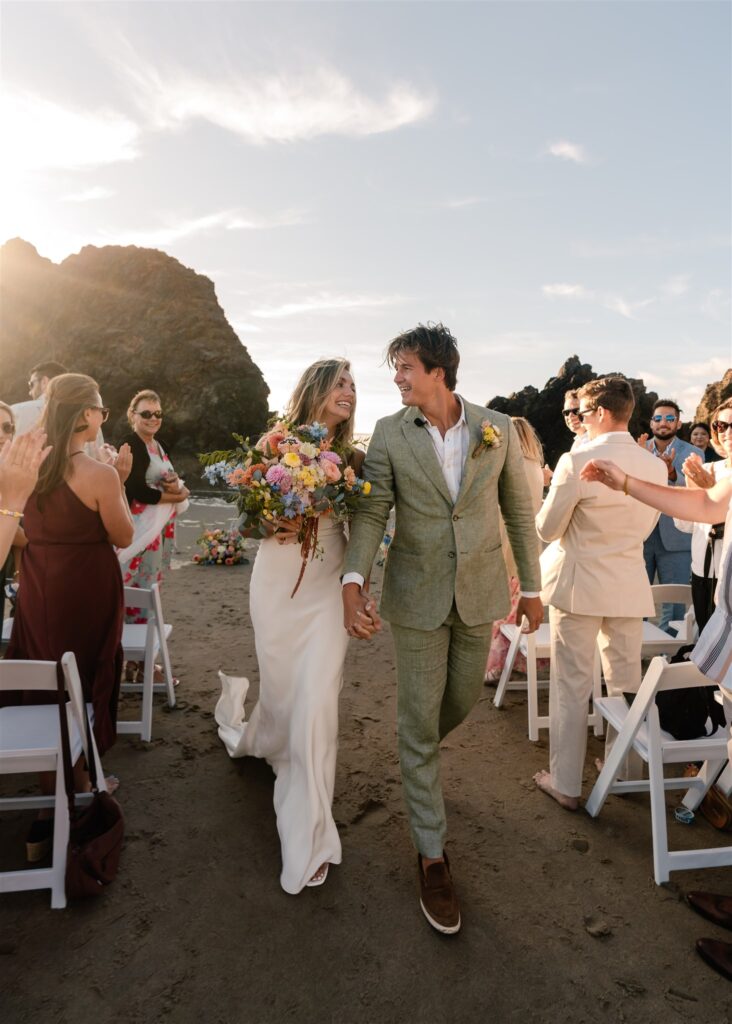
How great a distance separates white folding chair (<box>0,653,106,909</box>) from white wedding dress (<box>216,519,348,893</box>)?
1.02m

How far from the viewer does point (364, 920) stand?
2.90 meters

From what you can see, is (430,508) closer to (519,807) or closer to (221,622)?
(519,807)

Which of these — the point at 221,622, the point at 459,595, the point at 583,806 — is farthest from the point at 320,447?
the point at 221,622

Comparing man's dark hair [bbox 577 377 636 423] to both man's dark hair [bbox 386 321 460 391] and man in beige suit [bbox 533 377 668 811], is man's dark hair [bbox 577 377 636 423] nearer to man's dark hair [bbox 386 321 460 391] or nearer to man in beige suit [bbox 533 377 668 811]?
man in beige suit [bbox 533 377 668 811]

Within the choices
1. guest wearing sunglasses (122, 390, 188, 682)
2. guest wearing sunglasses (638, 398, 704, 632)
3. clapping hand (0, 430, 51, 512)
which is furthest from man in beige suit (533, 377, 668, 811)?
guest wearing sunglasses (122, 390, 188, 682)

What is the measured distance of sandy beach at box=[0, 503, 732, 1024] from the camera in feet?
8.04

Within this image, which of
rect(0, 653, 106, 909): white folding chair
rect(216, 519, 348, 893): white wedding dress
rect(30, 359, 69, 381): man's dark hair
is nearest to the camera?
rect(0, 653, 106, 909): white folding chair

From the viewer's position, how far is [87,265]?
8269 centimetres

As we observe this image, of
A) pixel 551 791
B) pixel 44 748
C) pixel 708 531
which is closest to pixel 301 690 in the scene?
pixel 44 748

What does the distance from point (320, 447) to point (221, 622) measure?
531 centimetres

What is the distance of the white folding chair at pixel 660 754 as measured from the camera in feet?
10.4

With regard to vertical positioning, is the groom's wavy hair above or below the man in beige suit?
above

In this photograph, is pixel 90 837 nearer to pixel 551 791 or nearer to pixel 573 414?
pixel 551 791

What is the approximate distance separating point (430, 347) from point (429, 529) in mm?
958
